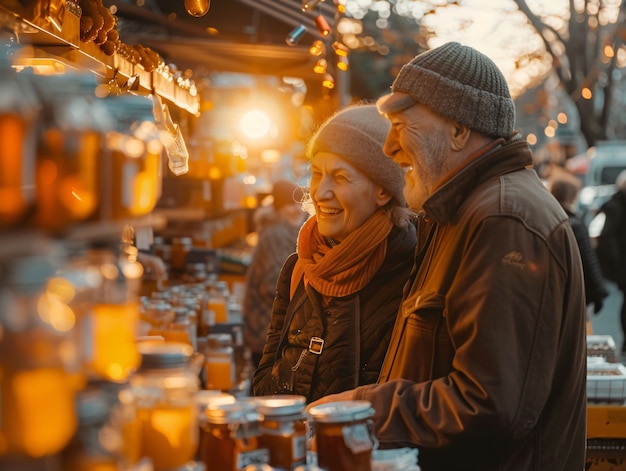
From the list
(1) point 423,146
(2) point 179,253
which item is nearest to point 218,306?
(2) point 179,253

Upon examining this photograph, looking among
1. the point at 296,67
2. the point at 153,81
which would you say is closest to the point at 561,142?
the point at 296,67

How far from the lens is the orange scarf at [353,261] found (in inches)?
147

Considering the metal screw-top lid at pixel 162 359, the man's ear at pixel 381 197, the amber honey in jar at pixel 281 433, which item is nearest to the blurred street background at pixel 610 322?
the man's ear at pixel 381 197

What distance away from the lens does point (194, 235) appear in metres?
9.70

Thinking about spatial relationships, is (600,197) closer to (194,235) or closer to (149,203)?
(194,235)

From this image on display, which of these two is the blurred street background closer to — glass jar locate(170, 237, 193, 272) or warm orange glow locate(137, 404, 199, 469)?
glass jar locate(170, 237, 193, 272)

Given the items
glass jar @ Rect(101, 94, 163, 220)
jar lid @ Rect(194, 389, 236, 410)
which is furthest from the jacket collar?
glass jar @ Rect(101, 94, 163, 220)

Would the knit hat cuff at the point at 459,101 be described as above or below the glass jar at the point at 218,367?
above

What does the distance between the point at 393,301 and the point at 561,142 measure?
34.3 meters

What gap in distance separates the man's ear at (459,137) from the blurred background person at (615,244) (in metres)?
7.92

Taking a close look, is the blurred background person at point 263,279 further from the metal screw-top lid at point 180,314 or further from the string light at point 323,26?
the string light at point 323,26

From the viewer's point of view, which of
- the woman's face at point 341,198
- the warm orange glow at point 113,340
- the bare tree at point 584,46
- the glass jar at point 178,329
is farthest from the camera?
the bare tree at point 584,46

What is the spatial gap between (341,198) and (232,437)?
1668mm

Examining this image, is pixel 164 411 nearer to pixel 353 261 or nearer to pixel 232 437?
pixel 232 437
